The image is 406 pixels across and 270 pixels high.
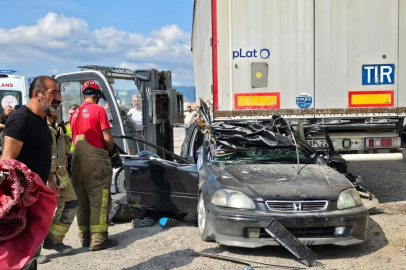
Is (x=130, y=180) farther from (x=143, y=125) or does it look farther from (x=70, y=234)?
(x=143, y=125)

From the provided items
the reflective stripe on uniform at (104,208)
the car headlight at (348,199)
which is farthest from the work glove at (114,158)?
the car headlight at (348,199)

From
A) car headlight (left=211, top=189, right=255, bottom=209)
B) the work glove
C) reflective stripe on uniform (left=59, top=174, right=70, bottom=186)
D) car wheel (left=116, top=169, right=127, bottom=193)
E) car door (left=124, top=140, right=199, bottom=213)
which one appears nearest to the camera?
car headlight (left=211, top=189, right=255, bottom=209)

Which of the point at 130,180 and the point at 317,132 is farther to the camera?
the point at 317,132

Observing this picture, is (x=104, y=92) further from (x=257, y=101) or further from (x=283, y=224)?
(x=283, y=224)

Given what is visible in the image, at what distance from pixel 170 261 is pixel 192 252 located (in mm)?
328

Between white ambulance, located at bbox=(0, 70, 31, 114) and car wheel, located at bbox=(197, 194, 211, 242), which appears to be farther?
white ambulance, located at bbox=(0, 70, 31, 114)

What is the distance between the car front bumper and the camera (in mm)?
4406

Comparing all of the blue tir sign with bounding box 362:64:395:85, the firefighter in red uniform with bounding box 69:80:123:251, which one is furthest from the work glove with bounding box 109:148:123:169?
the blue tir sign with bounding box 362:64:395:85

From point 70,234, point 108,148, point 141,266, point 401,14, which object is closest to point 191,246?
point 141,266

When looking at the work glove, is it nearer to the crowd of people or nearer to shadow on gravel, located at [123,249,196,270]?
the crowd of people

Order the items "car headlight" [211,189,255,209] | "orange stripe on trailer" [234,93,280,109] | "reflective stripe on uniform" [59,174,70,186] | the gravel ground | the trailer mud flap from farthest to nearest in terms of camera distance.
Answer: "orange stripe on trailer" [234,93,280,109] → "reflective stripe on uniform" [59,174,70,186] → "car headlight" [211,189,255,209] → the gravel ground → the trailer mud flap

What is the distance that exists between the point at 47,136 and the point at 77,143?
140 cm

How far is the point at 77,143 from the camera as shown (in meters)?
4.97

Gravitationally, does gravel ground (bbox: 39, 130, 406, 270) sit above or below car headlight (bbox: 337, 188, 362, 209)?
below
